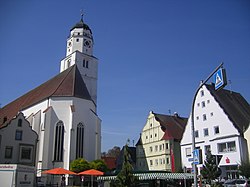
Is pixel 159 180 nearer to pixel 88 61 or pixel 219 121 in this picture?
pixel 219 121

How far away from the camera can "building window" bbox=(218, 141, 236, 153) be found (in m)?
33.4

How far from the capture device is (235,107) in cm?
3797

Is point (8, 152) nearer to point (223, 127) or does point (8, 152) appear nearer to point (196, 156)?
point (223, 127)

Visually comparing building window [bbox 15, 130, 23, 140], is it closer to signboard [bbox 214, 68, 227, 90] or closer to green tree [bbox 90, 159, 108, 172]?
green tree [bbox 90, 159, 108, 172]

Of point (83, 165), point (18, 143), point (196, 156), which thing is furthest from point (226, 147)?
point (18, 143)

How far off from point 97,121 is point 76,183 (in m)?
10.8

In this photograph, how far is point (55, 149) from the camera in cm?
4247

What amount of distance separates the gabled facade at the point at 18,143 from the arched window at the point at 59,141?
303 centimetres

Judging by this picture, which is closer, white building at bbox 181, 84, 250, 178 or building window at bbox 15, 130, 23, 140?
white building at bbox 181, 84, 250, 178

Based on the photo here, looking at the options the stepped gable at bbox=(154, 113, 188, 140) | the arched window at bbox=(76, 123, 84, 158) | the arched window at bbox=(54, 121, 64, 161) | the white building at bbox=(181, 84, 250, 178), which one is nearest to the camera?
the white building at bbox=(181, 84, 250, 178)

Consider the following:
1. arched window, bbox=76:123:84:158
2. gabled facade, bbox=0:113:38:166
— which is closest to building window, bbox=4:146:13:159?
gabled facade, bbox=0:113:38:166

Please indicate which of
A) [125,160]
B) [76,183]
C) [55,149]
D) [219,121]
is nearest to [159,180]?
[125,160]

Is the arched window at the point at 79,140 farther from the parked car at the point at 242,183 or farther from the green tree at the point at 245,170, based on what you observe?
the parked car at the point at 242,183

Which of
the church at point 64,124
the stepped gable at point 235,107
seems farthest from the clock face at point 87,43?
the stepped gable at point 235,107
